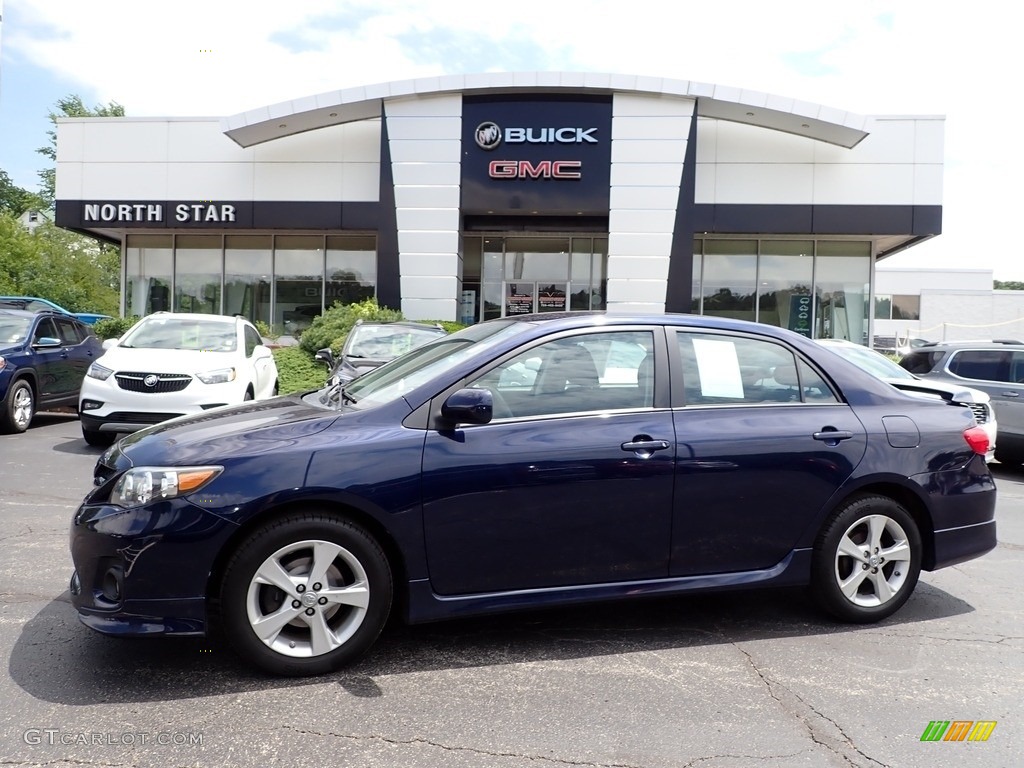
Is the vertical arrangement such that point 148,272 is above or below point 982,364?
above

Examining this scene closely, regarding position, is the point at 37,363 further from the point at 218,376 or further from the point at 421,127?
the point at 421,127

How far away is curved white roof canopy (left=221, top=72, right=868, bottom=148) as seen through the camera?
19781 mm

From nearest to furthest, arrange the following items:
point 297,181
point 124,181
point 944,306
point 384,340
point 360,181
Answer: point 384,340
point 360,181
point 297,181
point 124,181
point 944,306

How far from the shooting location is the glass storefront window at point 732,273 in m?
23.3

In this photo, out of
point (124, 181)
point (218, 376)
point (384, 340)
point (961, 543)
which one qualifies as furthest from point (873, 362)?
point (124, 181)

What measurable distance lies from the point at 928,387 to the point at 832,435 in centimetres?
517

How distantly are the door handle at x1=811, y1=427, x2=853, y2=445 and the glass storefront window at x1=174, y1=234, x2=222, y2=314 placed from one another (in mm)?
22640

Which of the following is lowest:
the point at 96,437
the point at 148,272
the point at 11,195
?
the point at 96,437

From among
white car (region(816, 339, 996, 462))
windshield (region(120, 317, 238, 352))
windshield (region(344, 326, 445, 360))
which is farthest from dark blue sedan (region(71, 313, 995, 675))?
windshield (region(344, 326, 445, 360))

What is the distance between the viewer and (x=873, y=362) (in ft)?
33.2

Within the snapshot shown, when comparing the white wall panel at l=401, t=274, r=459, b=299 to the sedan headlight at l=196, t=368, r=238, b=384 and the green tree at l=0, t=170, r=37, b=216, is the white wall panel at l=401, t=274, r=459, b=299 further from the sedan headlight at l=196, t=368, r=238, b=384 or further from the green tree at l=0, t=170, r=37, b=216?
the green tree at l=0, t=170, r=37, b=216

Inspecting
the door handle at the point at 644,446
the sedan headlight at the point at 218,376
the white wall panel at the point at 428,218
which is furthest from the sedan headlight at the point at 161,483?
the white wall panel at the point at 428,218

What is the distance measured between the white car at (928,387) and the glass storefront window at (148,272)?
2010 cm

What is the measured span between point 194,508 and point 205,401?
6114 mm
